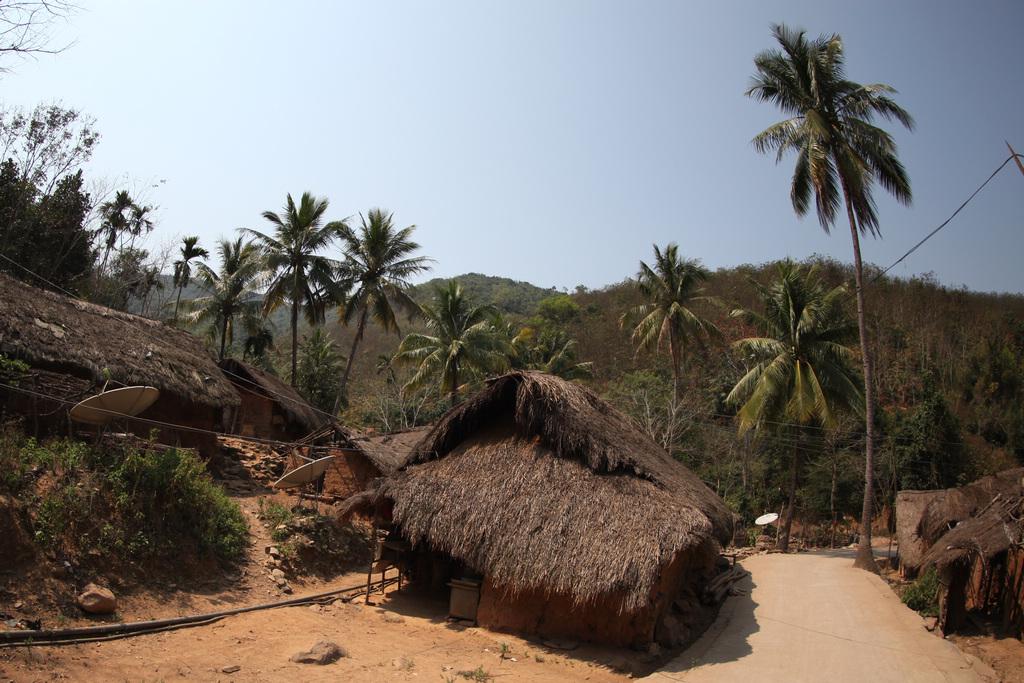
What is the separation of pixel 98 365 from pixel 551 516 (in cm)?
950

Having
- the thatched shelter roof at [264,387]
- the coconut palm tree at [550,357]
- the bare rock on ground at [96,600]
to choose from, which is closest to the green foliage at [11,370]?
the bare rock on ground at [96,600]

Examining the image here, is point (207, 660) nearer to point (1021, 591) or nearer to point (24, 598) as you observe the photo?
Result: point (24, 598)

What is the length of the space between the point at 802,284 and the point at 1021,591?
41.4ft

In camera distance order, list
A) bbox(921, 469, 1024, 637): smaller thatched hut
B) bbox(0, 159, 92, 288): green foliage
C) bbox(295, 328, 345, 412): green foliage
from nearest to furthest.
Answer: bbox(921, 469, 1024, 637): smaller thatched hut < bbox(0, 159, 92, 288): green foliage < bbox(295, 328, 345, 412): green foliage

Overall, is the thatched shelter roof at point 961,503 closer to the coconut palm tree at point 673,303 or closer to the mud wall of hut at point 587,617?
the mud wall of hut at point 587,617

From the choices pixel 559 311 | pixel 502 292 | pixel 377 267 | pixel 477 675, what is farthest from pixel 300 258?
pixel 502 292

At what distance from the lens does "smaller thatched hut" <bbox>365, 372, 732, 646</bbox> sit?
8938mm

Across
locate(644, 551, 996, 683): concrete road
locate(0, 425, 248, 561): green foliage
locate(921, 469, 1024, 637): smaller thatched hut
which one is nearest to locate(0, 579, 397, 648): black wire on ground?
locate(0, 425, 248, 561): green foliage

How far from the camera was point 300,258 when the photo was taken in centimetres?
2386

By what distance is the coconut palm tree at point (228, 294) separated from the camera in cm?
2686

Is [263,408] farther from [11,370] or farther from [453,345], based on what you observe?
[11,370]

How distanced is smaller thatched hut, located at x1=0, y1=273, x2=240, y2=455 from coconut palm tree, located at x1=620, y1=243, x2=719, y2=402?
1549 cm

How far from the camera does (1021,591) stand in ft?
30.9

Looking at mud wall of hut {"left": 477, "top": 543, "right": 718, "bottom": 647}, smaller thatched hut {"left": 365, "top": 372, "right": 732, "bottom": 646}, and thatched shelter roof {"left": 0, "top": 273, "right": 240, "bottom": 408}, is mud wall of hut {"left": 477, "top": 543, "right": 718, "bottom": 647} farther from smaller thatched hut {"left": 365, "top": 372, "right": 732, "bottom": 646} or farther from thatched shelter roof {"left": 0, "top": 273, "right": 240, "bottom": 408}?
thatched shelter roof {"left": 0, "top": 273, "right": 240, "bottom": 408}
